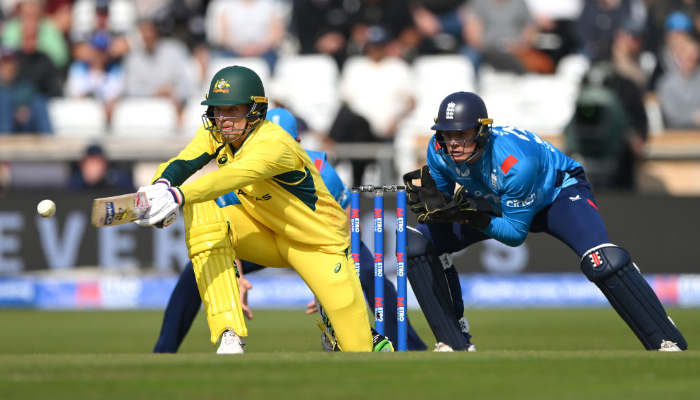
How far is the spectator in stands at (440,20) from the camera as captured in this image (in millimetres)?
13391

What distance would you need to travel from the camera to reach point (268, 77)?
13.2 m

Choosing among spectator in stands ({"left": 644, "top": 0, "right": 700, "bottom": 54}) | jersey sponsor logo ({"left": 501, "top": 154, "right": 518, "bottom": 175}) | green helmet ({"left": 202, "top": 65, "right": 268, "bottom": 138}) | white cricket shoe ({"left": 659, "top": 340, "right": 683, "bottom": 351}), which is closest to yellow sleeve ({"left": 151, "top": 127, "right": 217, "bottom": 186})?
green helmet ({"left": 202, "top": 65, "right": 268, "bottom": 138})

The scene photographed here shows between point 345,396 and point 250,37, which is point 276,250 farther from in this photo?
point 250,37

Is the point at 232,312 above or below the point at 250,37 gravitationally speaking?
below

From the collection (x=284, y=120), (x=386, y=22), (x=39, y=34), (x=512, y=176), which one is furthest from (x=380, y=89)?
(x=512, y=176)

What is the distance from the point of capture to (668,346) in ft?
18.0

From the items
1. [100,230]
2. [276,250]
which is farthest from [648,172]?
[276,250]

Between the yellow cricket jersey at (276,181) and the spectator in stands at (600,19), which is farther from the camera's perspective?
the spectator in stands at (600,19)

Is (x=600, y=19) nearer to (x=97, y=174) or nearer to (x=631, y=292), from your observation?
(x=97, y=174)

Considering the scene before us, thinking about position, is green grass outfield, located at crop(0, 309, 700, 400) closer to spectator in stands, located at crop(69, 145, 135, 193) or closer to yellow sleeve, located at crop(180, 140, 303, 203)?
yellow sleeve, located at crop(180, 140, 303, 203)

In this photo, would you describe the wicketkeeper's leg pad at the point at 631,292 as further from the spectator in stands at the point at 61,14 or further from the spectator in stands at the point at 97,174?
the spectator in stands at the point at 61,14

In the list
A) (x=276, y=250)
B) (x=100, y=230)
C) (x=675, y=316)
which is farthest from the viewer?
(x=100, y=230)

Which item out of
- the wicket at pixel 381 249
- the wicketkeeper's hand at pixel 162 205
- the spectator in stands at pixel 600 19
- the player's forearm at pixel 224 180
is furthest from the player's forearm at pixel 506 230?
the spectator in stands at pixel 600 19

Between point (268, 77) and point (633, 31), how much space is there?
15.5ft
